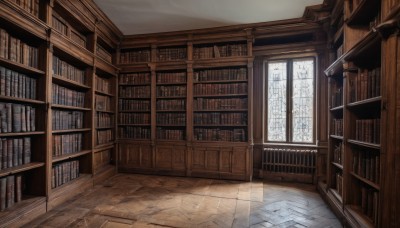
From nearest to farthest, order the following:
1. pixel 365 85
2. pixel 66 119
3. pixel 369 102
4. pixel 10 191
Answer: pixel 369 102, pixel 365 85, pixel 10 191, pixel 66 119

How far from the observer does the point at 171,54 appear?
162 inches

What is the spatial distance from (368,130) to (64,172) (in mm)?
3804

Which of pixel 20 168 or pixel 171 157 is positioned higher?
pixel 20 168

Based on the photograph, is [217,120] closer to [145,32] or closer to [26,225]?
[145,32]

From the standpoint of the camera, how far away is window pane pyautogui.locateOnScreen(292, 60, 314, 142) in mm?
3820

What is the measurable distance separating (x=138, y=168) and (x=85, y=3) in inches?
123

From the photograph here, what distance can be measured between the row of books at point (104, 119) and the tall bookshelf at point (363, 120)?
12.7ft

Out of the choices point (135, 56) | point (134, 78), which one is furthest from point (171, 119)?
point (135, 56)

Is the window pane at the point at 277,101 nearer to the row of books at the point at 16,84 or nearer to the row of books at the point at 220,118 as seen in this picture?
the row of books at the point at 220,118

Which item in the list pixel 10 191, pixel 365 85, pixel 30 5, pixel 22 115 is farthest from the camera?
pixel 30 5

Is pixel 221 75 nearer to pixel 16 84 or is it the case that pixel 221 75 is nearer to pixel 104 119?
pixel 104 119

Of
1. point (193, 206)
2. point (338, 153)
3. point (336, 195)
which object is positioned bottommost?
point (193, 206)

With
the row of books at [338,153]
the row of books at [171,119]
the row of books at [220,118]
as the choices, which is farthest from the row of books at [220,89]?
the row of books at [338,153]

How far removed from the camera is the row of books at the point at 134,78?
4.18 metres
